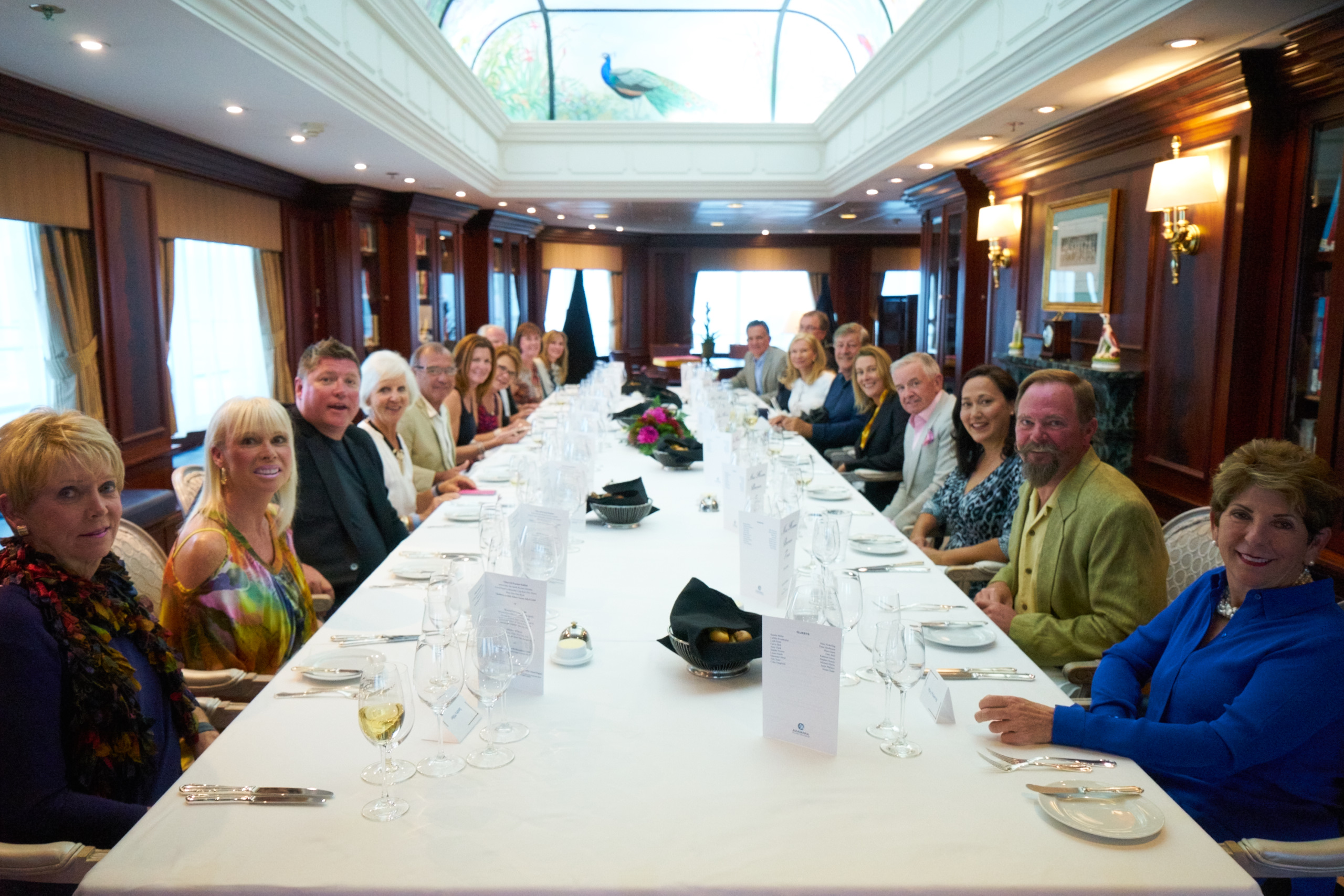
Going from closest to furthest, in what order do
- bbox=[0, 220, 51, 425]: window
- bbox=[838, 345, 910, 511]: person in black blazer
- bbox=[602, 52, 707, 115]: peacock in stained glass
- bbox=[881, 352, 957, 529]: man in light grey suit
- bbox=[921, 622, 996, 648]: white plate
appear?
1. bbox=[921, 622, 996, 648]: white plate
2. bbox=[881, 352, 957, 529]: man in light grey suit
3. bbox=[0, 220, 51, 425]: window
4. bbox=[838, 345, 910, 511]: person in black blazer
5. bbox=[602, 52, 707, 115]: peacock in stained glass

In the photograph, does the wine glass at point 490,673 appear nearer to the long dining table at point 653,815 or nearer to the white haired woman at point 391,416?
the long dining table at point 653,815

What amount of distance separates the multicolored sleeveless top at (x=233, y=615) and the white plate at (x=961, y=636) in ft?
5.19

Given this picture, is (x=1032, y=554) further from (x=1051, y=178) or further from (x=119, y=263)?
(x=119, y=263)

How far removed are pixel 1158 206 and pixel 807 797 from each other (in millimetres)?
4422

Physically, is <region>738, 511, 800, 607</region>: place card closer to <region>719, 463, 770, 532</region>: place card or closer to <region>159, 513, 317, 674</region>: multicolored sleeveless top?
<region>719, 463, 770, 532</region>: place card

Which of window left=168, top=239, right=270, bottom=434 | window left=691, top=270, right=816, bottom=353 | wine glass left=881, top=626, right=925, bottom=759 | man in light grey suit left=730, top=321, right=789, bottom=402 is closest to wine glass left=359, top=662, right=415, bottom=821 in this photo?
wine glass left=881, top=626, right=925, bottom=759

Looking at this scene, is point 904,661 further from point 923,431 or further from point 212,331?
point 212,331

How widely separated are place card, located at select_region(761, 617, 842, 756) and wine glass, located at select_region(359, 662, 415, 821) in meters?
0.59

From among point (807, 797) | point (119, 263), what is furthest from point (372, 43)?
point (807, 797)

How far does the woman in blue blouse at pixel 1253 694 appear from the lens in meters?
1.59

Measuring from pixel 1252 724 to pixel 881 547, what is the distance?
141 cm

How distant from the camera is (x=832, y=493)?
3883 millimetres

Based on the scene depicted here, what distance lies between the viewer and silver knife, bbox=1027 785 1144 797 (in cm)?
141

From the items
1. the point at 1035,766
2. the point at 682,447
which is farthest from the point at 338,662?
the point at 682,447
